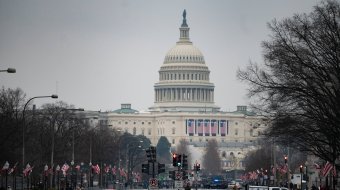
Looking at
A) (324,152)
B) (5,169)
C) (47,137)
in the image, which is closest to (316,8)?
(324,152)

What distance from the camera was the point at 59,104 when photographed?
187 m

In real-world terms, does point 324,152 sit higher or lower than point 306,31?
lower

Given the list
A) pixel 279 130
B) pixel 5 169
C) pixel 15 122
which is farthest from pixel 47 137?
pixel 279 130

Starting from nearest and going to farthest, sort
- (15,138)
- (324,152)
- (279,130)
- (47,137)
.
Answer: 1. (279,130)
2. (324,152)
3. (15,138)
4. (47,137)

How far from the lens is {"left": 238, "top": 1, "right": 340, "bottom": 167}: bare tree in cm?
6731

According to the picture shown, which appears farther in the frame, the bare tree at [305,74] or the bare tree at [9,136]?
the bare tree at [9,136]

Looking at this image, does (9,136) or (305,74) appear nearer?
(305,74)

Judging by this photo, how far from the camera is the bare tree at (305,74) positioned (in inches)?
2650

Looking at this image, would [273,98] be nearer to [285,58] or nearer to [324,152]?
[285,58]

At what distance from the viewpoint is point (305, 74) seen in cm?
6825

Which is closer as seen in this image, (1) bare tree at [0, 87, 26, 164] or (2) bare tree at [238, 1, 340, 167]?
(2) bare tree at [238, 1, 340, 167]

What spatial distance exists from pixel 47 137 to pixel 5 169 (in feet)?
142

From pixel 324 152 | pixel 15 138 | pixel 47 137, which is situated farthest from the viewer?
pixel 47 137

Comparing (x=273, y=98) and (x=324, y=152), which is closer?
(x=273, y=98)
